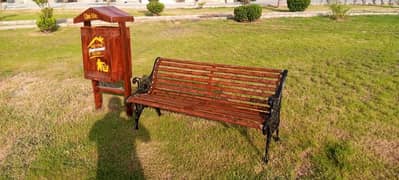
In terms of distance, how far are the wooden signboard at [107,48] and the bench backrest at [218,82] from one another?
20.1 inches

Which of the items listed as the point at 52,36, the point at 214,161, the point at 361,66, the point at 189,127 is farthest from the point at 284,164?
the point at 52,36

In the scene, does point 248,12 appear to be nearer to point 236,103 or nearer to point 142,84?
point 142,84

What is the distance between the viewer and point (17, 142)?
4.02 m

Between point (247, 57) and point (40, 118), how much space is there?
571 cm

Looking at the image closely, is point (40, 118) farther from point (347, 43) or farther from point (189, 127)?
point (347, 43)

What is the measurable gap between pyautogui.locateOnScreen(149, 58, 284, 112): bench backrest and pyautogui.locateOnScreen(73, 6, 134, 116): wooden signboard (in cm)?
51

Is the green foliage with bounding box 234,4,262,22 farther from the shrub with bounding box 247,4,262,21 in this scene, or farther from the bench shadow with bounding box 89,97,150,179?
the bench shadow with bounding box 89,97,150,179

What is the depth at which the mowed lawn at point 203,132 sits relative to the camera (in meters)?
3.40

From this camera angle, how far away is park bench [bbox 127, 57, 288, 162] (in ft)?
11.3

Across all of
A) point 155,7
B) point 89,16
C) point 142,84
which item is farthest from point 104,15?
point 155,7

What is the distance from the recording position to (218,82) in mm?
4039

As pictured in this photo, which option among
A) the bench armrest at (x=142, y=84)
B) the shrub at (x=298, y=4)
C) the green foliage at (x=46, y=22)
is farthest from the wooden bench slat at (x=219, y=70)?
the shrub at (x=298, y=4)

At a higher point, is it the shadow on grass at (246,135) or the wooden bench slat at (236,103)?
the wooden bench slat at (236,103)

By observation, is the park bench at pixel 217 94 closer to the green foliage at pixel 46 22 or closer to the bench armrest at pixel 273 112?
the bench armrest at pixel 273 112
